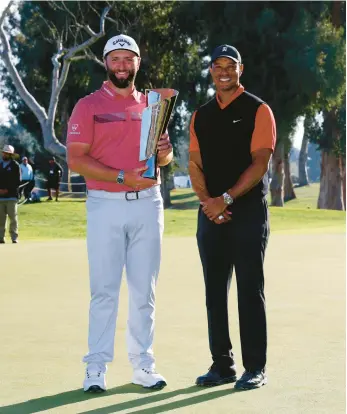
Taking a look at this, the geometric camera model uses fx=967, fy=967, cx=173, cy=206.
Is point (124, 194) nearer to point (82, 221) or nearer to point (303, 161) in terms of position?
point (82, 221)

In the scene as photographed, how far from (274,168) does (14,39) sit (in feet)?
43.4

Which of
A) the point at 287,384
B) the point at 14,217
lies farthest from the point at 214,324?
the point at 14,217

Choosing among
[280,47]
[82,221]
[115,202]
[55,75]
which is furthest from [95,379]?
[280,47]

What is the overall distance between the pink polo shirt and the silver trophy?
117mm

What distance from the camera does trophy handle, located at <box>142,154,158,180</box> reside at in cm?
557

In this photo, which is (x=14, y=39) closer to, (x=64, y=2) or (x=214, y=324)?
(x=64, y=2)

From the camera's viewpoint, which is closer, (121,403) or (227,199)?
(121,403)

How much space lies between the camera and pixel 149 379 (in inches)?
227

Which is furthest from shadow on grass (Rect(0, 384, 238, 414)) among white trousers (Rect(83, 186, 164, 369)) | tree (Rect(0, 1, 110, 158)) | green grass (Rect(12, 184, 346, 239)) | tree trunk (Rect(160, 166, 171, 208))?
tree trunk (Rect(160, 166, 171, 208))

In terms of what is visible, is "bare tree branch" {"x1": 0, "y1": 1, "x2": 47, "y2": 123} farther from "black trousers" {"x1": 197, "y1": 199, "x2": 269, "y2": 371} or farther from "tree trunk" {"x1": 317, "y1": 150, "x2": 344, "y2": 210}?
"black trousers" {"x1": 197, "y1": 199, "x2": 269, "y2": 371}

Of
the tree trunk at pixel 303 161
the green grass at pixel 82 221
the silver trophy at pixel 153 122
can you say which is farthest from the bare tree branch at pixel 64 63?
the tree trunk at pixel 303 161

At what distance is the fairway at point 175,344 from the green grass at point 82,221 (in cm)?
1054

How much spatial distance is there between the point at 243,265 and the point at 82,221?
22.1 meters

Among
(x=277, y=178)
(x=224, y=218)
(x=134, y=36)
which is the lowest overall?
(x=277, y=178)
